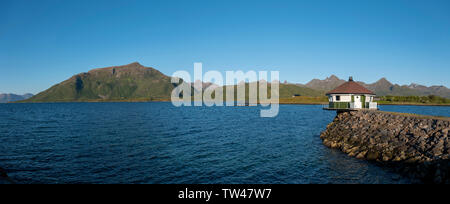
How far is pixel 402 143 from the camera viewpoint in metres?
26.3

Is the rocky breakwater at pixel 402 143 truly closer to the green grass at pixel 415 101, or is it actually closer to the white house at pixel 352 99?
the white house at pixel 352 99

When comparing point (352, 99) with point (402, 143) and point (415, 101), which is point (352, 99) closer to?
point (402, 143)

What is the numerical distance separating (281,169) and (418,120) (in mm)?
20420

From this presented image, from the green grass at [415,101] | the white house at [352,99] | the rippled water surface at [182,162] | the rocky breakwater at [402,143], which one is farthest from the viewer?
the green grass at [415,101]

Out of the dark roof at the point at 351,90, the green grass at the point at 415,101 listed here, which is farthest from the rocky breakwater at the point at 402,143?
the green grass at the point at 415,101

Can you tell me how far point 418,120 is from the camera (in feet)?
97.6

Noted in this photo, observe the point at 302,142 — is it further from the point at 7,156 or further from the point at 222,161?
the point at 7,156

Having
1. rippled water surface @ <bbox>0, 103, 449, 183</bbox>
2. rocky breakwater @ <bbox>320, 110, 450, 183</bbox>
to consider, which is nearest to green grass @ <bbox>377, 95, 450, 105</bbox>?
rocky breakwater @ <bbox>320, 110, 450, 183</bbox>

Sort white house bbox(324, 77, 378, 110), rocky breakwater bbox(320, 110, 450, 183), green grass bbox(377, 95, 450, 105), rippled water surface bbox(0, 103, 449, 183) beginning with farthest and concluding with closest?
green grass bbox(377, 95, 450, 105) < white house bbox(324, 77, 378, 110) < rippled water surface bbox(0, 103, 449, 183) < rocky breakwater bbox(320, 110, 450, 183)

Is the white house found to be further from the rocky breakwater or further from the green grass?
the green grass

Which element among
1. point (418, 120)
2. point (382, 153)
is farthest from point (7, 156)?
point (418, 120)

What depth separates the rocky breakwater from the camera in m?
20.1

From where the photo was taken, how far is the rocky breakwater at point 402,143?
66.1ft
